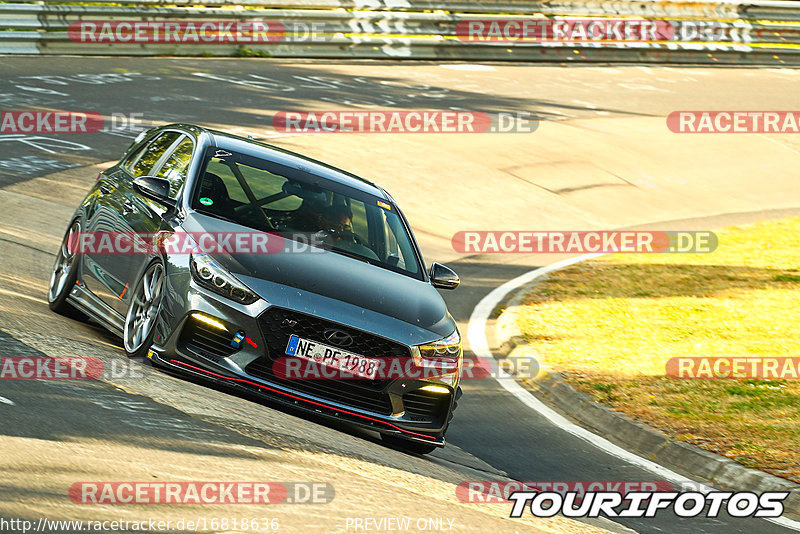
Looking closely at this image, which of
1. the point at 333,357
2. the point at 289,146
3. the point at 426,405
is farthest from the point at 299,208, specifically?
the point at 289,146

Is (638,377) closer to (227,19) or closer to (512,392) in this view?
(512,392)

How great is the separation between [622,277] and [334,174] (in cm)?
695

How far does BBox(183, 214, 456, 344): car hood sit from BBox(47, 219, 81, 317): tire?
5.50ft

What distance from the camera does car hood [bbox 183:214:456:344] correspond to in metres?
7.12

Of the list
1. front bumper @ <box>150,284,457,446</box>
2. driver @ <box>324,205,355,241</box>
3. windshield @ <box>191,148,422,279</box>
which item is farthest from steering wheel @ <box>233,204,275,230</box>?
front bumper @ <box>150,284,457,446</box>

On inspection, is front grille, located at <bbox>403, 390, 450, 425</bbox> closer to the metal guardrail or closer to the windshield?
the windshield

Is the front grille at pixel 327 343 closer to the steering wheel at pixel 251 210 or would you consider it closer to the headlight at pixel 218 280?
the headlight at pixel 218 280

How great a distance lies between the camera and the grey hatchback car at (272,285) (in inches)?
279

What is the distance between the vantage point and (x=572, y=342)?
1179cm

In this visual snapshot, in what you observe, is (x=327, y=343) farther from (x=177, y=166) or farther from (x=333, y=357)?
(x=177, y=166)

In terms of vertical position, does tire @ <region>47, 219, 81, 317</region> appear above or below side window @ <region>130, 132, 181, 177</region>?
below

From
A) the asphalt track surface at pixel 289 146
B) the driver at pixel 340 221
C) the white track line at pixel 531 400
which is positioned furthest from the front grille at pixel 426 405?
the white track line at pixel 531 400

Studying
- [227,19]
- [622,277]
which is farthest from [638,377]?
[227,19]

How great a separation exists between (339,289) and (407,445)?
1.16 meters
